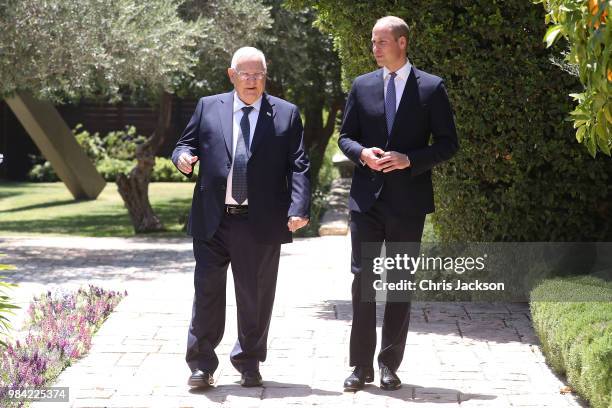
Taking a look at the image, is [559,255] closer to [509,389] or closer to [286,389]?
[509,389]

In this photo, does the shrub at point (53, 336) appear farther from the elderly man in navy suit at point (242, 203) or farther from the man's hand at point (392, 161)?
the man's hand at point (392, 161)

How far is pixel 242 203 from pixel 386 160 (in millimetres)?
896

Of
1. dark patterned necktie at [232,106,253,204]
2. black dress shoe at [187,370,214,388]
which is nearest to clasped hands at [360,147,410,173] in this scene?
dark patterned necktie at [232,106,253,204]

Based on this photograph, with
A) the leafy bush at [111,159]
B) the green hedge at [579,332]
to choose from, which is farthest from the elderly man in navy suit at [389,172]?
the leafy bush at [111,159]

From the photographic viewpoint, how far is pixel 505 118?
9.09 metres

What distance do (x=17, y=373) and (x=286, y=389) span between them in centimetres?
164

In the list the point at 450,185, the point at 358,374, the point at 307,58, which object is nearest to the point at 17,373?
the point at 358,374

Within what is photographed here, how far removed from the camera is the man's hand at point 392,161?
20.6ft

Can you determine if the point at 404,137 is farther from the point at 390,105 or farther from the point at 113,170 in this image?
the point at 113,170

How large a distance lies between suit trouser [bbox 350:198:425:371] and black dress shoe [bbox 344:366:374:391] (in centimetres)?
4

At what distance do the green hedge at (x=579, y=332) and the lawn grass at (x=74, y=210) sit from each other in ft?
34.5

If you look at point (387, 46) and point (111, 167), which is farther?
point (111, 167)

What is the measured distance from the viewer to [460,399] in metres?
6.41

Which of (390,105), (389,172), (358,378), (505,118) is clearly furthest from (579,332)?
(505,118)
